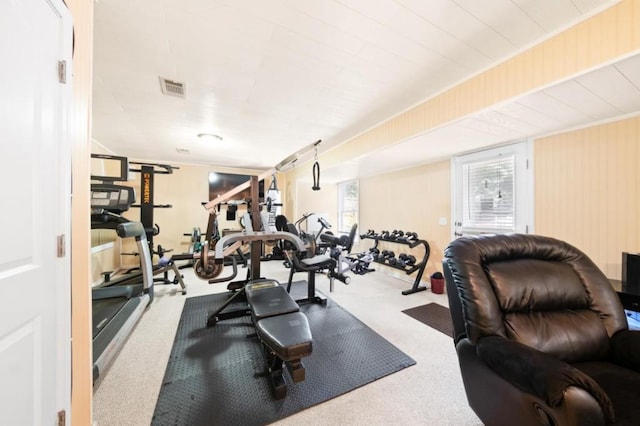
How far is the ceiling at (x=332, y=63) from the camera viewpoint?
4.84 ft

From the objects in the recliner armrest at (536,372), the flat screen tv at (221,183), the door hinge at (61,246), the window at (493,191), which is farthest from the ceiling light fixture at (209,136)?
the recliner armrest at (536,372)

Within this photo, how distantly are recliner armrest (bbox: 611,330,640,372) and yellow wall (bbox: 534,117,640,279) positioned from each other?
5.31ft

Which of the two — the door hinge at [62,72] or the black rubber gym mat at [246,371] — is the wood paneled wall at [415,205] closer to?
the black rubber gym mat at [246,371]

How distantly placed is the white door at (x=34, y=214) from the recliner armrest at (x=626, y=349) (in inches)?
106

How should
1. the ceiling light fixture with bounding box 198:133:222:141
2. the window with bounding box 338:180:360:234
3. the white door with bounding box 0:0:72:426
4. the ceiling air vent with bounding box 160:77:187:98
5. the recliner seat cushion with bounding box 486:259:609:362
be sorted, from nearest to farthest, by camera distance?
the white door with bounding box 0:0:72:426
the recliner seat cushion with bounding box 486:259:609:362
the ceiling air vent with bounding box 160:77:187:98
the ceiling light fixture with bounding box 198:133:222:141
the window with bounding box 338:180:360:234

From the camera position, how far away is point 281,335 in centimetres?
161

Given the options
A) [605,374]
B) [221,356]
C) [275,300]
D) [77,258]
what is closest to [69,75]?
[77,258]

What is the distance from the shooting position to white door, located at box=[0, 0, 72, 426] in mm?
783

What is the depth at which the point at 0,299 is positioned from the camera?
76cm

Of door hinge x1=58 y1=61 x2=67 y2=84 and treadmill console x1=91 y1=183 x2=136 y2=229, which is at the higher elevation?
door hinge x1=58 y1=61 x2=67 y2=84

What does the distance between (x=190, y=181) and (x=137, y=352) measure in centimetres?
477

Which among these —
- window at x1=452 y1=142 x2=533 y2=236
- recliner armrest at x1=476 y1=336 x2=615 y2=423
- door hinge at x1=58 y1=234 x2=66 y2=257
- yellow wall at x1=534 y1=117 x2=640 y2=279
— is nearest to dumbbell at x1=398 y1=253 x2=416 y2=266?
window at x1=452 y1=142 x2=533 y2=236

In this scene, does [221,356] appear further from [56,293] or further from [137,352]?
[56,293]

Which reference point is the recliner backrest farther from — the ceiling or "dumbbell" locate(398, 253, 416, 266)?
"dumbbell" locate(398, 253, 416, 266)
